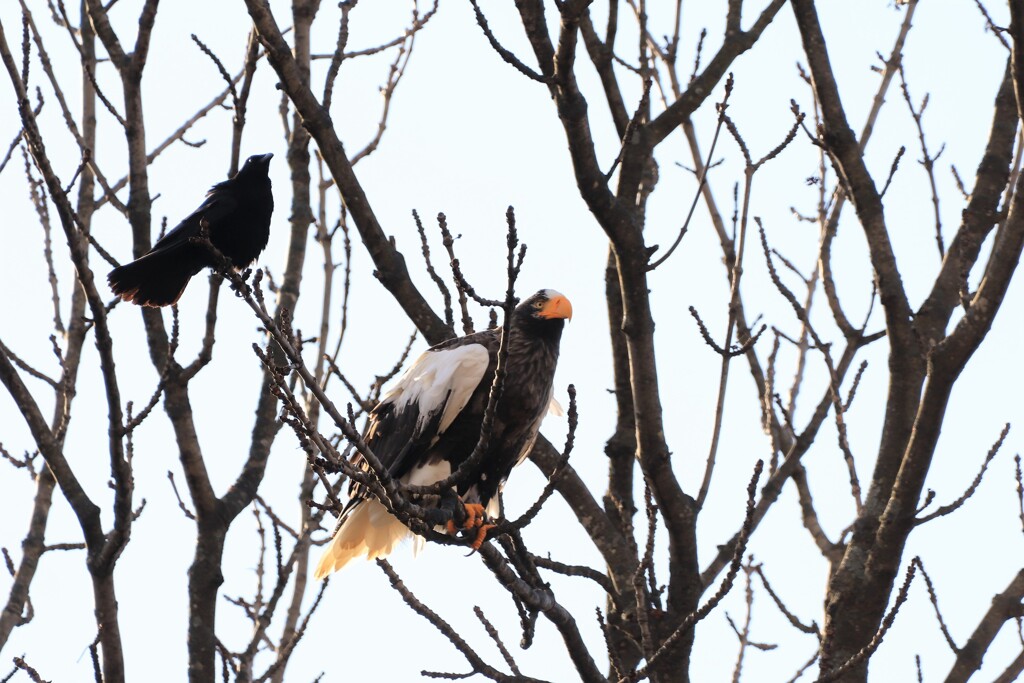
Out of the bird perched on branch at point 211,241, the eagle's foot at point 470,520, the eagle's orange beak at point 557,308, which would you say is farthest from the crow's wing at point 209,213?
Answer: the eagle's foot at point 470,520

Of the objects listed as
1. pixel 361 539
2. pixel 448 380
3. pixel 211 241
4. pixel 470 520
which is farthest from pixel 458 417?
pixel 211 241

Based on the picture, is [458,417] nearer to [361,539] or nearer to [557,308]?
[557,308]

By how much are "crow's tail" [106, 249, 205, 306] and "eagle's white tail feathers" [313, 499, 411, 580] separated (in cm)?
121

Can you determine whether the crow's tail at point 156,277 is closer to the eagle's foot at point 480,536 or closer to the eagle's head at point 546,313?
the eagle's head at point 546,313

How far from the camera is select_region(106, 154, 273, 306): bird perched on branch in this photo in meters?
5.01

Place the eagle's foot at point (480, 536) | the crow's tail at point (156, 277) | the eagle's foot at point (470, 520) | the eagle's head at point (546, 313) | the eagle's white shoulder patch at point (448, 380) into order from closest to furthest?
the eagle's foot at point (480, 536), the eagle's foot at point (470, 520), the eagle's white shoulder patch at point (448, 380), the eagle's head at point (546, 313), the crow's tail at point (156, 277)

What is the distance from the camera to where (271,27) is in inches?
164

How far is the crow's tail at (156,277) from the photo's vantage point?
494 cm

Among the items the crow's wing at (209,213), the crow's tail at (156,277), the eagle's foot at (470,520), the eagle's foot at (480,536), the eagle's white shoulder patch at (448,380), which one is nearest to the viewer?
the eagle's foot at (480,536)

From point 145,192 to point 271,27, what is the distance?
801 millimetres

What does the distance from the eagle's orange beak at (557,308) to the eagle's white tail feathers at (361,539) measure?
3.32 feet

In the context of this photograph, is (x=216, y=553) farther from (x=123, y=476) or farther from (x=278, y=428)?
(x=123, y=476)

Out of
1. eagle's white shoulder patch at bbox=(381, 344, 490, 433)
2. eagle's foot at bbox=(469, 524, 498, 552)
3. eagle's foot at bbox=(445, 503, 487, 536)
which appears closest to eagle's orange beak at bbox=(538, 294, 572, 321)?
eagle's white shoulder patch at bbox=(381, 344, 490, 433)

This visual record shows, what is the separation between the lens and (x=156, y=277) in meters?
5.11
